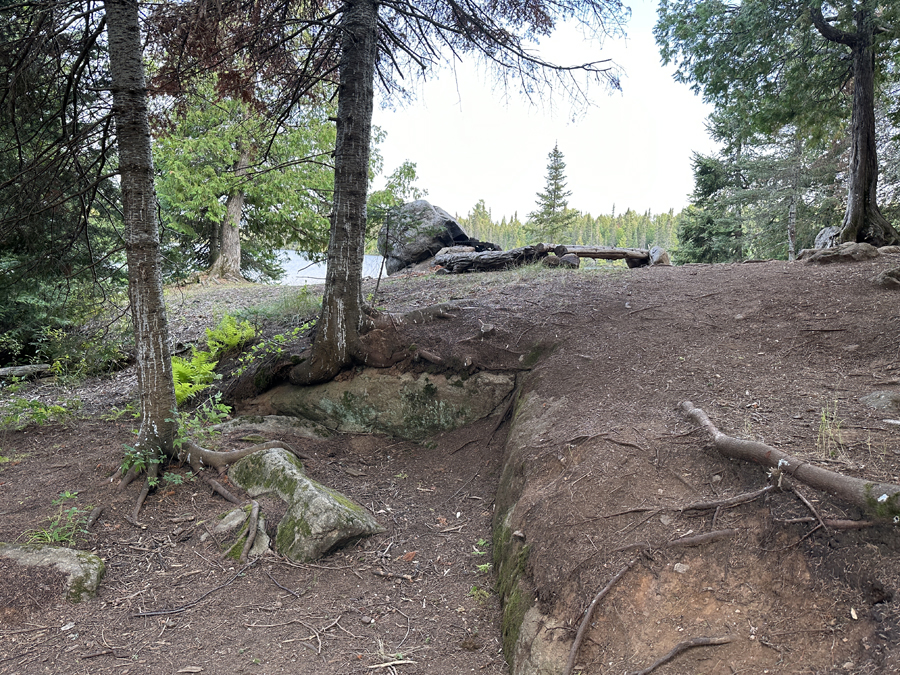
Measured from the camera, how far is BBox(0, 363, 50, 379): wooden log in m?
7.68

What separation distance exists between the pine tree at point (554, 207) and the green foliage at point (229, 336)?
44.3 metres

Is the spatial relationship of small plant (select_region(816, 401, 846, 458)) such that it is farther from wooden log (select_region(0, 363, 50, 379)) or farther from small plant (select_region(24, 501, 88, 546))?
wooden log (select_region(0, 363, 50, 379))

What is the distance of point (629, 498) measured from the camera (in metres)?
3.29

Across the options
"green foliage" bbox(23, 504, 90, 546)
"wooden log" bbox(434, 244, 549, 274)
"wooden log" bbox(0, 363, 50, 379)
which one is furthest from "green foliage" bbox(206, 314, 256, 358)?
"wooden log" bbox(434, 244, 549, 274)

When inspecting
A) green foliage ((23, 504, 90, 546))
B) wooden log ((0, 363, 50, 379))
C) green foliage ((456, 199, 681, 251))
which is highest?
green foliage ((456, 199, 681, 251))

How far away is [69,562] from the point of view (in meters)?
3.45

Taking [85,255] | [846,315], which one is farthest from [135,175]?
[846,315]

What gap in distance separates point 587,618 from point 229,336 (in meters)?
7.12

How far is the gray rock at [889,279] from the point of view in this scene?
6402 millimetres

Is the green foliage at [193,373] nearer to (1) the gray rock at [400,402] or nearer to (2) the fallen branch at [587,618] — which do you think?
(1) the gray rock at [400,402]

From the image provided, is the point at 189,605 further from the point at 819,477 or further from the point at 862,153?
the point at 862,153

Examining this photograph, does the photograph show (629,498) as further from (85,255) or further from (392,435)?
(85,255)

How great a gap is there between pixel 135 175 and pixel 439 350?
3856 millimetres

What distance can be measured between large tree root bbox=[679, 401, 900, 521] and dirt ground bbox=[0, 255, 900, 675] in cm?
8
